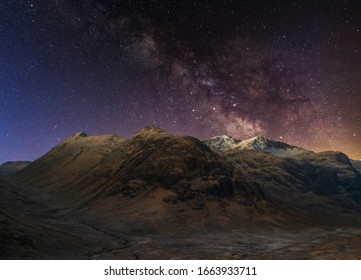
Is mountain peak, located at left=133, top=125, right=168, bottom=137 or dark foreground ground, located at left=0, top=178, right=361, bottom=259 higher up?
mountain peak, located at left=133, top=125, right=168, bottom=137

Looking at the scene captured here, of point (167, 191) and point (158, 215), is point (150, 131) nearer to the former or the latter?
point (167, 191)

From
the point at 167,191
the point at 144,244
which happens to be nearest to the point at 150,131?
the point at 167,191

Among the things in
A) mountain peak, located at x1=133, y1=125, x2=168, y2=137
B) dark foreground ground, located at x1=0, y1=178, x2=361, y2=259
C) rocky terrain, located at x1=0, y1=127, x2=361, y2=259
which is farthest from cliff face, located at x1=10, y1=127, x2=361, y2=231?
dark foreground ground, located at x1=0, y1=178, x2=361, y2=259

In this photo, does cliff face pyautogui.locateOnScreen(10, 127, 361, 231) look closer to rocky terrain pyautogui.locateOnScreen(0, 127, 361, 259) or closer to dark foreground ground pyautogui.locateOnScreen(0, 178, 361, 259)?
rocky terrain pyautogui.locateOnScreen(0, 127, 361, 259)

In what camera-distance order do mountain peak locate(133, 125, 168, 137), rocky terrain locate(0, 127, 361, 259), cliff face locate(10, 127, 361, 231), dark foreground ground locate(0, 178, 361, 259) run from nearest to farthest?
dark foreground ground locate(0, 178, 361, 259), rocky terrain locate(0, 127, 361, 259), cliff face locate(10, 127, 361, 231), mountain peak locate(133, 125, 168, 137)

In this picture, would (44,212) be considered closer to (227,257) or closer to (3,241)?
(3,241)

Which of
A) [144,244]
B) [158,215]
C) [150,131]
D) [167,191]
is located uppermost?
[150,131]

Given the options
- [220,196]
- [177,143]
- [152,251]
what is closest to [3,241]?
[152,251]

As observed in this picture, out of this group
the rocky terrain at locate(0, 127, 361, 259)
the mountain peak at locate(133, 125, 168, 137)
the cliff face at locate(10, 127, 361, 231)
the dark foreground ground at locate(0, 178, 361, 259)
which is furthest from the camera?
the mountain peak at locate(133, 125, 168, 137)
